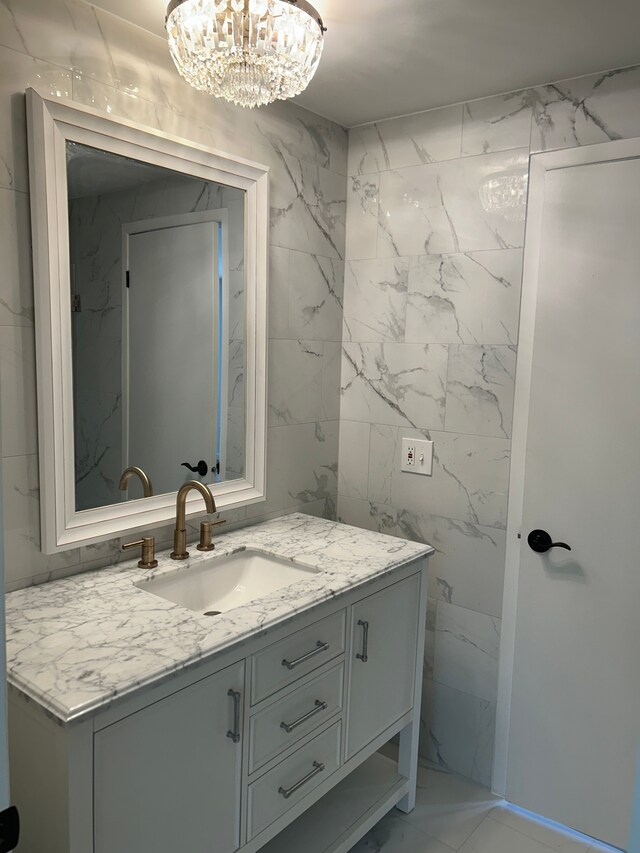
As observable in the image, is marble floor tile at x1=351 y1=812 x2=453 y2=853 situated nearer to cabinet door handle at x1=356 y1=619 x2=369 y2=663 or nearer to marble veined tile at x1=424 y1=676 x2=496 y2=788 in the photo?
marble veined tile at x1=424 y1=676 x2=496 y2=788

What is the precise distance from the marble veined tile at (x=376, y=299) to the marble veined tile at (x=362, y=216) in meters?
0.05

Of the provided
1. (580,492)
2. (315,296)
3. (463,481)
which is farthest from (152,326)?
(580,492)

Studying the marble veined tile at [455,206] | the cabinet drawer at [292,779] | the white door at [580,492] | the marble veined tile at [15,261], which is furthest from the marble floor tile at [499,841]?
the marble veined tile at [15,261]

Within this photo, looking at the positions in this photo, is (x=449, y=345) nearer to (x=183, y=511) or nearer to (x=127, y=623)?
(x=183, y=511)

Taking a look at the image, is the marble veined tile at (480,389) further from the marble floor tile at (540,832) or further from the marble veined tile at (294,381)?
the marble floor tile at (540,832)

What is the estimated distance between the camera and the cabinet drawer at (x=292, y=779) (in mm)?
1508

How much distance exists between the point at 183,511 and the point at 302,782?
2.55 ft

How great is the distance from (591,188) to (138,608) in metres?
1.74

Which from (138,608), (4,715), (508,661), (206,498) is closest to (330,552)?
(206,498)

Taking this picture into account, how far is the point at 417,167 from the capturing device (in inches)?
89.5

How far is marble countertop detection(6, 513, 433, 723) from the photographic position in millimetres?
1174

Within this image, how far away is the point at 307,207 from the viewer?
229cm

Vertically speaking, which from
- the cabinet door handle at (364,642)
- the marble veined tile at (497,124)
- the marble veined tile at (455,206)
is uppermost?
the marble veined tile at (497,124)

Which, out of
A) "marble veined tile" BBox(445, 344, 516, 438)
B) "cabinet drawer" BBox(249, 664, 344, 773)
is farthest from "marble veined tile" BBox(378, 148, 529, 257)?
"cabinet drawer" BBox(249, 664, 344, 773)
